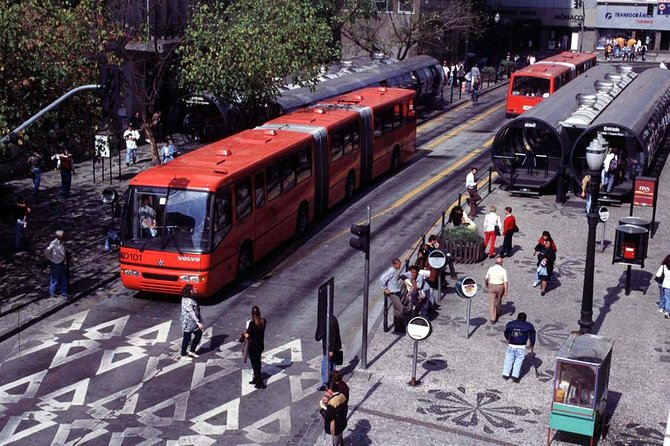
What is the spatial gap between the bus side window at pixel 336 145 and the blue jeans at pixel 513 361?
1425 centimetres

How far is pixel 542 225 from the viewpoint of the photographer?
33844 millimetres

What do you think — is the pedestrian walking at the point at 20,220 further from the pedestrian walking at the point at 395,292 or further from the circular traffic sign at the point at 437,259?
the circular traffic sign at the point at 437,259

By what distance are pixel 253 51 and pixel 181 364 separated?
18762mm

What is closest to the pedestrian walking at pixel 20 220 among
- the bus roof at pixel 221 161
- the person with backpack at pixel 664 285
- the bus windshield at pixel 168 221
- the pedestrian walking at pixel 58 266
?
the pedestrian walking at pixel 58 266

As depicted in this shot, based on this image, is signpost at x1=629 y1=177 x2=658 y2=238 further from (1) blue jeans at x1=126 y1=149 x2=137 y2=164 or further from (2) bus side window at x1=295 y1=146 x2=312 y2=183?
(1) blue jeans at x1=126 y1=149 x2=137 y2=164

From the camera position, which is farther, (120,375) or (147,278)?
(147,278)

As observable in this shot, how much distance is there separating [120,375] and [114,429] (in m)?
2.60

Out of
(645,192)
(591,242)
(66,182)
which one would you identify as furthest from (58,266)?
(645,192)

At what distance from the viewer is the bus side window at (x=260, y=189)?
91.6 feet

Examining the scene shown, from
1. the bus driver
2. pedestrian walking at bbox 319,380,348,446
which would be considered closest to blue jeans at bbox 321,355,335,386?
pedestrian walking at bbox 319,380,348,446

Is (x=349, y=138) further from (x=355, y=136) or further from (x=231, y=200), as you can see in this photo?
(x=231, y=200)

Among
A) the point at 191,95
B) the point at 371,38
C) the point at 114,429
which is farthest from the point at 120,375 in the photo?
the point at 371,38

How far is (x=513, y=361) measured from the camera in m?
21.2

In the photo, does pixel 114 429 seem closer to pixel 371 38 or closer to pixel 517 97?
pixel 517 97
